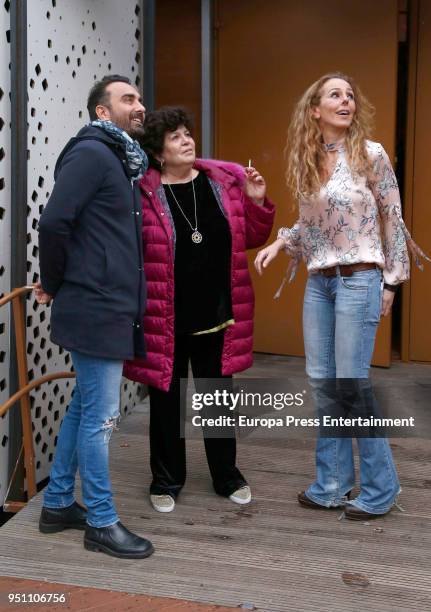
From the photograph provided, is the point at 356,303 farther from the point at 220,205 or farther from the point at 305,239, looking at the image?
the point at 220,205

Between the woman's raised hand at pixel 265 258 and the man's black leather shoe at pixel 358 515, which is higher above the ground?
the woman's raised hand at pixel 265 258

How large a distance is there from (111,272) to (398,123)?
4.09 meters

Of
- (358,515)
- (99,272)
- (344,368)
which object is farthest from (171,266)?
(358,515)

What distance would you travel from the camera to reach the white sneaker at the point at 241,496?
3963 mm

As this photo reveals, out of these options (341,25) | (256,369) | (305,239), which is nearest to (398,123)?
(341,25)

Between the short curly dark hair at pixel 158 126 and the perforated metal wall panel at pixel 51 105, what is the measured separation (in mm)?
716

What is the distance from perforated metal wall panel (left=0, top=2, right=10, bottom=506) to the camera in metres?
3.82

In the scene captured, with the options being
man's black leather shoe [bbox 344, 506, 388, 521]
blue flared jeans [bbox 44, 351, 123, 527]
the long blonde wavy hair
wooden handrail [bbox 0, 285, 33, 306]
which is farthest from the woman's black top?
man's black leather shoe [bbox 344, 506, 388, 521]

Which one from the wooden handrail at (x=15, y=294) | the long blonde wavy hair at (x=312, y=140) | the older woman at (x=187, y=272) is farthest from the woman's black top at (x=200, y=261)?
the wooden handrail at (x=15, y=294)

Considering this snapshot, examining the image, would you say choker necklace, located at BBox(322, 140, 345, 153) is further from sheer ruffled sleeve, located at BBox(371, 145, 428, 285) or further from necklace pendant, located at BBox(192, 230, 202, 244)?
necklace pendant, located at BBox(192, 230, 202, 244)

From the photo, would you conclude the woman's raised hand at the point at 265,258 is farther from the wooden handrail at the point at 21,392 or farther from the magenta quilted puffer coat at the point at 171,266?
the wooden handrail at the point at 21,392

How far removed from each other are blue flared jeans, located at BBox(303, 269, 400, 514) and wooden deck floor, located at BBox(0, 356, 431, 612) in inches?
5.0

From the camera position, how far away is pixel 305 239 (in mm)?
Result: 3693

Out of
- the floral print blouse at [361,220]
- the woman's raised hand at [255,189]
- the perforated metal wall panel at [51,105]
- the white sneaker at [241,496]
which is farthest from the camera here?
the perforated metal wall panel at [51,105]
